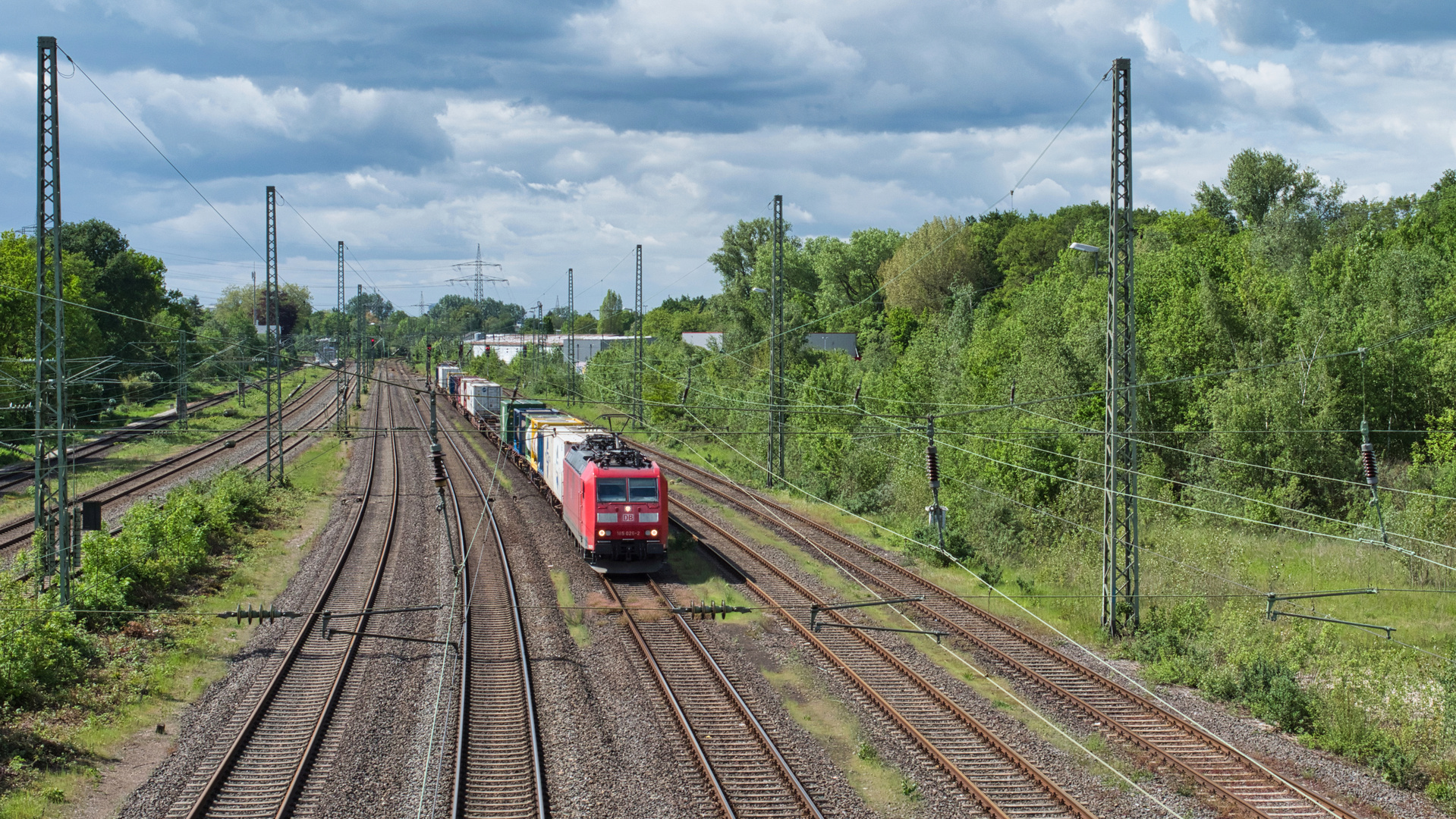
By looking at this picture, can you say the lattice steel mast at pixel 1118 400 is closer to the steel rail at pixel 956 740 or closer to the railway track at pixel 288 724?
the steel rail at pixel 956 740

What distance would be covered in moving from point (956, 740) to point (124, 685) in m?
13.9

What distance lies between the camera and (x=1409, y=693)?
16141mm

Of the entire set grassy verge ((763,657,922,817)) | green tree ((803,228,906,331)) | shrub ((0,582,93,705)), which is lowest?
grassy verge ((763,657,922,817))

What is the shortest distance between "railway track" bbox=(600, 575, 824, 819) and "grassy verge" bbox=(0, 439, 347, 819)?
8.05 meters

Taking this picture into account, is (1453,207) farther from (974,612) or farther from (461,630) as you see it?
(461,630)

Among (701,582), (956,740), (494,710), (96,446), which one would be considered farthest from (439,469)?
(96,446)

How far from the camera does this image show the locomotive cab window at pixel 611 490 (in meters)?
23.9

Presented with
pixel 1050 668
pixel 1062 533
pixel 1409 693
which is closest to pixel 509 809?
pixel 1050 668

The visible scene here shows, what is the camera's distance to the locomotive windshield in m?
24.0

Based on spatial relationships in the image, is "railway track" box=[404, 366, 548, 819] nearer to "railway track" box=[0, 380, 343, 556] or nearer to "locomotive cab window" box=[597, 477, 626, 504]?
"locomotive cab window" box=[597, 477, 626, 504]

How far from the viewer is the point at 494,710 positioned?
15508 millimetres

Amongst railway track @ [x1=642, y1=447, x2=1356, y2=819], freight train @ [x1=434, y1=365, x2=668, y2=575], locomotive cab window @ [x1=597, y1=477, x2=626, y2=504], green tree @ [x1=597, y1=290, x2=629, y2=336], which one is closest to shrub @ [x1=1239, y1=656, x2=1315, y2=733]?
railway track @ [x1=642, y1=447, x2=1356, y2=819]

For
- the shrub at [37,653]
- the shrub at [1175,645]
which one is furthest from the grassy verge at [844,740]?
the shrub at [37,653]

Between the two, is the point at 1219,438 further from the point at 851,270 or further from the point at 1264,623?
the point at 851,270
